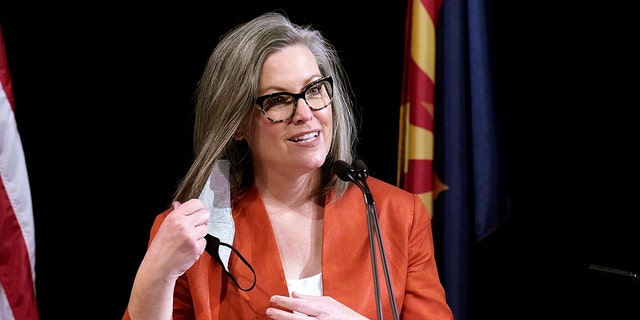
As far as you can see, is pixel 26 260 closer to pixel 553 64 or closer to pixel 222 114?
pixel 222 114

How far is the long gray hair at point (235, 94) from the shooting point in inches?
69.1

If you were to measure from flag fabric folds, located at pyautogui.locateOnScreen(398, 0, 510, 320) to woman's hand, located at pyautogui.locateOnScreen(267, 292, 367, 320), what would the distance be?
0.93 m

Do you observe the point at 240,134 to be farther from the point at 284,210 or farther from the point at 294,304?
the point at 294,304

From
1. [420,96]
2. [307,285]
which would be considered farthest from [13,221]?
[420,96]

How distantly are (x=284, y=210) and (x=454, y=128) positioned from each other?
0.82 meters

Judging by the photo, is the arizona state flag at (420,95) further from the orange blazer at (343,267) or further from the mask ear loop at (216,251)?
the mask ear loop at (216,251)

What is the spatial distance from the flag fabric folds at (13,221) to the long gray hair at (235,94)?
27.0 inches

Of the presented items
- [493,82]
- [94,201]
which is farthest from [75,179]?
[493,82]

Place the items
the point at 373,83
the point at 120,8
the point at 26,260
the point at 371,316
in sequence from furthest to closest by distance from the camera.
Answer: the point at 373,83, the point at 120,8, the point at 26,260, the point at 371,316

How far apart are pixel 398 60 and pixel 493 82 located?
0.37 m

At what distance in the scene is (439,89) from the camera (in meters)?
2.50

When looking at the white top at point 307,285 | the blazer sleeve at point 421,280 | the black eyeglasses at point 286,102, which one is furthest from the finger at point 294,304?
the black eyeglasses at point 286,102

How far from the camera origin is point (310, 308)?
5.21 feet

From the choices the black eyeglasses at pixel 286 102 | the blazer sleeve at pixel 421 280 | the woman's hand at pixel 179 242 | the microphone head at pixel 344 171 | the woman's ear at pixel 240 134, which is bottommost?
the blazer sleeve at pixel 421 280
